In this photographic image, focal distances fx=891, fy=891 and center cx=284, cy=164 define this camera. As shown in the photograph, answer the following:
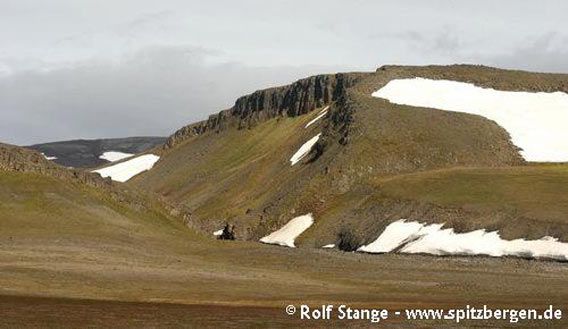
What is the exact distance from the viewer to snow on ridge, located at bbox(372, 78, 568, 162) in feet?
448

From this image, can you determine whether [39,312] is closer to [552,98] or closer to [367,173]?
[367,173]

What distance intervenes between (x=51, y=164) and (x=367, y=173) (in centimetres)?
4392

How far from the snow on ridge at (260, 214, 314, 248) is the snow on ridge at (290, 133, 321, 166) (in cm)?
4078

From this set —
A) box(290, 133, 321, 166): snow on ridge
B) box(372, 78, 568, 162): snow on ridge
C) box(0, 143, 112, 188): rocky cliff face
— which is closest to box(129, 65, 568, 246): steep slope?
box(290, 133, 321, 166): snow on ridge

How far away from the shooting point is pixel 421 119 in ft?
445

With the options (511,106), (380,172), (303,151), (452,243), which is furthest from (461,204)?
(303,151)

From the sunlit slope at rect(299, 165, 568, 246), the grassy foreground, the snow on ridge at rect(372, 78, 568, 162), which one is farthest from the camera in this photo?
the snow on ridge at rect(372, 78, 568, 162)

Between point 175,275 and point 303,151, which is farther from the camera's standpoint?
point 303,151

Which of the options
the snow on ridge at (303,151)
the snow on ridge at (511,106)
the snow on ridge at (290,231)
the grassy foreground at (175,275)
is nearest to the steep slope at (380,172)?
the snow on ridge at (290,231)

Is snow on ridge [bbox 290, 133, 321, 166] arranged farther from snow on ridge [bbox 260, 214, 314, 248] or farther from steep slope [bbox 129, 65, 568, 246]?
snow on ridge [bbox 260, 214, 314, 248]

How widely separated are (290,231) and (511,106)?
60.4 meters

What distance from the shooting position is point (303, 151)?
160125 millimetres

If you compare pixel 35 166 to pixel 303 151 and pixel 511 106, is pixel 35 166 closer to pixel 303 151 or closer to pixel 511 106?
pixel 303 151

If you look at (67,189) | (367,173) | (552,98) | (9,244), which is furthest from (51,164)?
(552,98)
